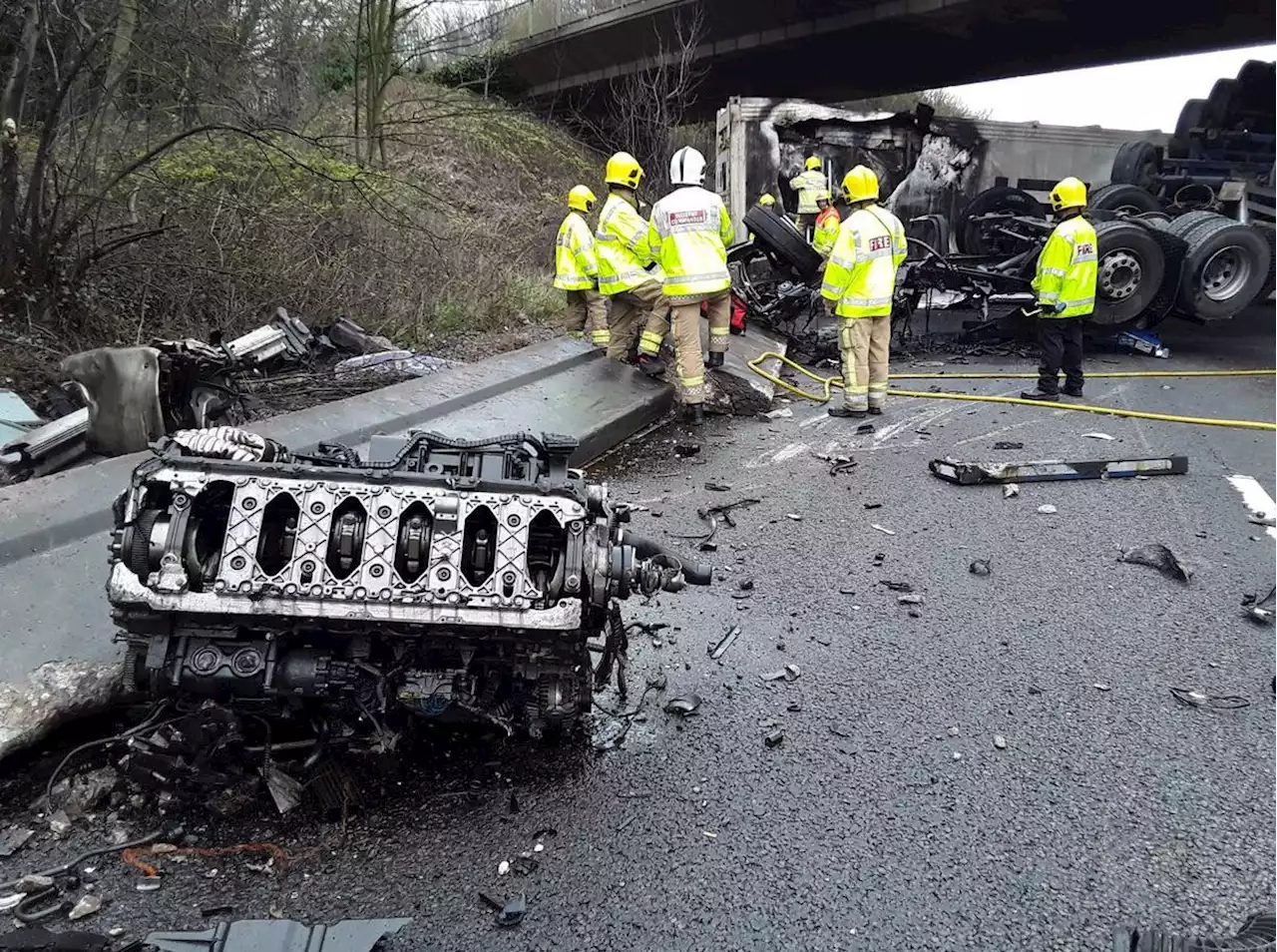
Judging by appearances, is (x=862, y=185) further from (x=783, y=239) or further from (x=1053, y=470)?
(x=1053, y=470)

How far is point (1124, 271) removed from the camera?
8.98 meters

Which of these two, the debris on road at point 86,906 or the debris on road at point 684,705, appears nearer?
the debris on road at point 86,906

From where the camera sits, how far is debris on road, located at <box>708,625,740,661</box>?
3.31 meters

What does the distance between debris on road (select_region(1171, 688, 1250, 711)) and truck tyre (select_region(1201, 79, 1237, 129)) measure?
11141 millimetres

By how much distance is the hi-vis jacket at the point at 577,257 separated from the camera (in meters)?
8.35

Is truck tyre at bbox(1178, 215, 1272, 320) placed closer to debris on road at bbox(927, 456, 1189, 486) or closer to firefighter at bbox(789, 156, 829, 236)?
firefighter at bbox(789, 156, 829, 236)

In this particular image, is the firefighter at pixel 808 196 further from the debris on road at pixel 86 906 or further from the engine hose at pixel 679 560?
the debris on road at pixel 86 906

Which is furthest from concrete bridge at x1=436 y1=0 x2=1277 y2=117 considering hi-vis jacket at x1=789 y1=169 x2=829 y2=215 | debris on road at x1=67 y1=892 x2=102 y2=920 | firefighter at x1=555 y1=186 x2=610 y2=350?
debris on road at x1=67 y1=892 x2=102 y2=920

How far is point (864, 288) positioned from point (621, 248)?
1.98 m

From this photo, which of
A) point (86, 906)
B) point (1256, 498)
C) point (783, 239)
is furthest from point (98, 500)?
point (783, 239)

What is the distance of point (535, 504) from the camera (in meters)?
2.35

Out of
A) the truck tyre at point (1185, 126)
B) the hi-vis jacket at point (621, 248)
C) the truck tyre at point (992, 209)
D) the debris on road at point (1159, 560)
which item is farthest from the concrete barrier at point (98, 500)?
the truck tyre at point (1185, 126)

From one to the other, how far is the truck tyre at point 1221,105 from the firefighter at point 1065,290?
17.9 feet

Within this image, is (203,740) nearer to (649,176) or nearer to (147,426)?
(147,426)
